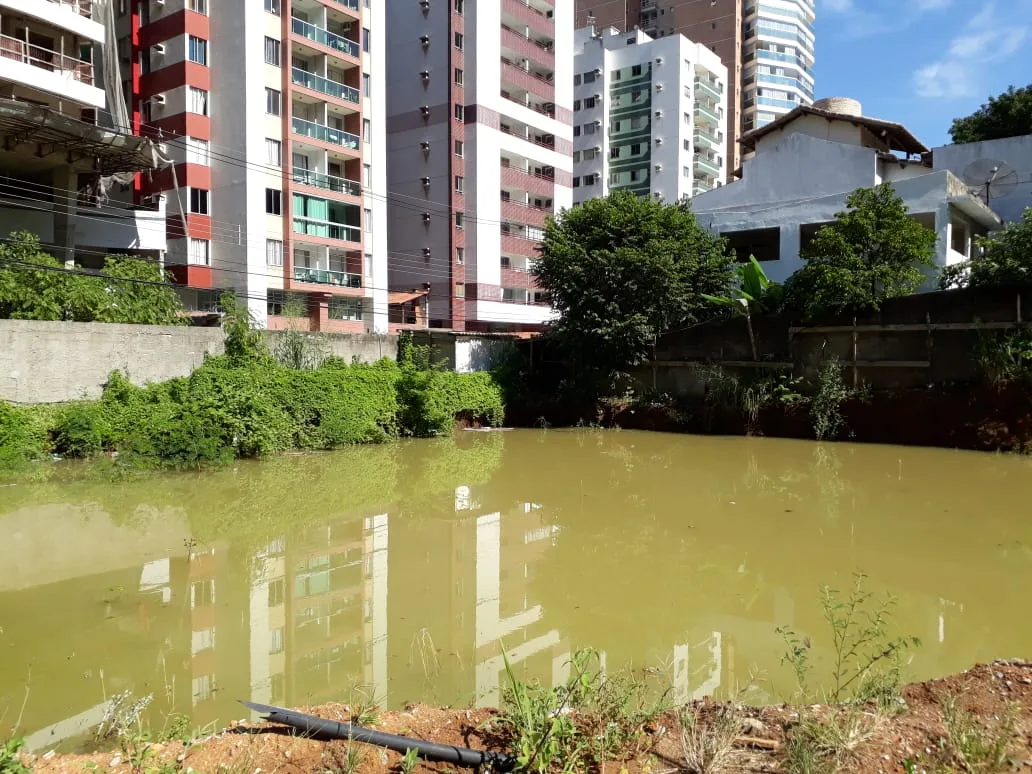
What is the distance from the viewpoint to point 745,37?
6206cm

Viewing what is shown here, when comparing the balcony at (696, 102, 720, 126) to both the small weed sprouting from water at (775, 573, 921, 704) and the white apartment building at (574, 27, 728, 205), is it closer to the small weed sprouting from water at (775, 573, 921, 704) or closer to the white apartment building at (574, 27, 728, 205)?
the white apartment building at (574, 27, 728, 205)

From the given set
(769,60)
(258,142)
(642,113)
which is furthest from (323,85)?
(769,60)

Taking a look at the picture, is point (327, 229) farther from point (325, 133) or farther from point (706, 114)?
point (706, 114)

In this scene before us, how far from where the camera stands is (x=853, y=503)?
10227 millimetres

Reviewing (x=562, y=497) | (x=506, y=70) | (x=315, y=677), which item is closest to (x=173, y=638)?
(x=315, y=677)

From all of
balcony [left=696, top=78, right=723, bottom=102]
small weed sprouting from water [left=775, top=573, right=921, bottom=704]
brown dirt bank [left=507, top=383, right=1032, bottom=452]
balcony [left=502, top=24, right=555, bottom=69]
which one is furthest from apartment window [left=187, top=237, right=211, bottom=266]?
balcony [left=696, top=78, right=723, bottom=102]

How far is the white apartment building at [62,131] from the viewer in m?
18.1

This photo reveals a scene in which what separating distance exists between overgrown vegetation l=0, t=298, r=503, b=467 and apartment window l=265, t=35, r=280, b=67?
44.9 feet

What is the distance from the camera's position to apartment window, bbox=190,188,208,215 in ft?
82.3

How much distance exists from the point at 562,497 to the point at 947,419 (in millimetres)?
10101

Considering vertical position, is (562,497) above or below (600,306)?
below

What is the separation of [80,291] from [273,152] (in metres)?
13.5

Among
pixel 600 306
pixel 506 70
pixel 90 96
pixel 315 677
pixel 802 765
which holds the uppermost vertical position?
pixel 506 70

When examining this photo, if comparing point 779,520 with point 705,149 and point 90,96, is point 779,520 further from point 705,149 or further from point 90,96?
point 705,149
